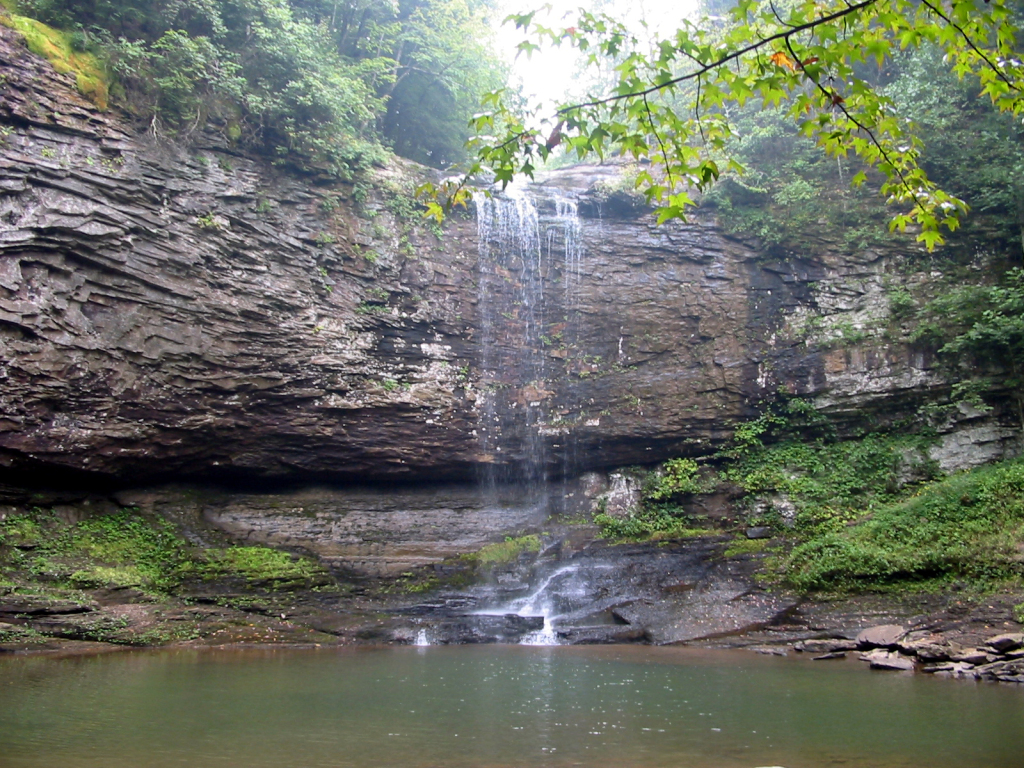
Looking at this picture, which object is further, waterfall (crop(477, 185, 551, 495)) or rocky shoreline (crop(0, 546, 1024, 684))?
waterfall (crop(477, 185, 551, 495))

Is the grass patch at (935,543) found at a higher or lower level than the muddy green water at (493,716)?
higher

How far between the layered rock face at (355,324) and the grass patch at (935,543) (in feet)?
11.5

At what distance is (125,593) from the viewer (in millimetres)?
11758

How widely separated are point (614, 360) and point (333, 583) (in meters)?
9.01

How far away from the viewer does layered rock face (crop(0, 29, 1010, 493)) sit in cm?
1243

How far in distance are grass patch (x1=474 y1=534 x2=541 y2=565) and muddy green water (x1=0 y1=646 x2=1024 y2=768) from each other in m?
6.09

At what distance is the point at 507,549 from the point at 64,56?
542 inches

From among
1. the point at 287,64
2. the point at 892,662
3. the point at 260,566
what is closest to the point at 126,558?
the point at 260,566

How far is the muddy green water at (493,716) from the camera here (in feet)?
13.6

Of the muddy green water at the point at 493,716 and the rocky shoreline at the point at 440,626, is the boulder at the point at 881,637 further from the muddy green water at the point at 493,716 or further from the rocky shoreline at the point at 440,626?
the muddy green water at the point at 493,716

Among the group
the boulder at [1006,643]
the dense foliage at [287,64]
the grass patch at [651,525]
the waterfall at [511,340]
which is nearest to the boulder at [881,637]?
the boulder at [1006,643]

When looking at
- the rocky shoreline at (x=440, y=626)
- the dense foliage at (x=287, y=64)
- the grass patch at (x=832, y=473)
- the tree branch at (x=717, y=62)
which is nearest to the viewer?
the tree branch at (x=717, y=62)

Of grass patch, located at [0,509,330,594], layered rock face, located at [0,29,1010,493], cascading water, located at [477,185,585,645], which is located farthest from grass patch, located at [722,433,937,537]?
grass patch, located at [0,509,330,594]

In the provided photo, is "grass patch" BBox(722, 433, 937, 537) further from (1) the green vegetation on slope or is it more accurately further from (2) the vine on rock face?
(2) the vine on rock face
